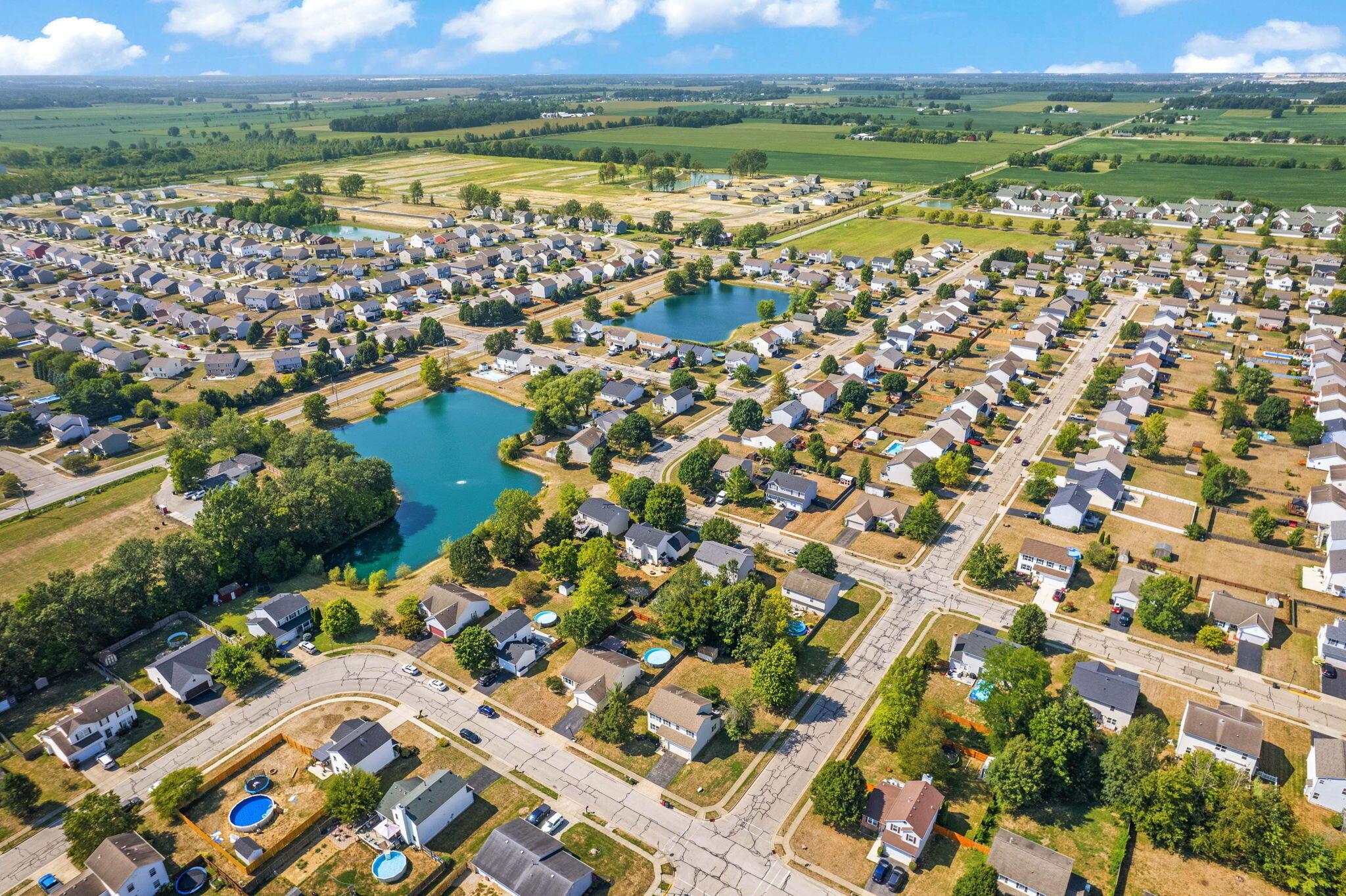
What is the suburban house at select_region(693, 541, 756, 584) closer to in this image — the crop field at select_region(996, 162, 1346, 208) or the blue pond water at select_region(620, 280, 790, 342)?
the blue pond water at select_region(620, 280, 790, 342)

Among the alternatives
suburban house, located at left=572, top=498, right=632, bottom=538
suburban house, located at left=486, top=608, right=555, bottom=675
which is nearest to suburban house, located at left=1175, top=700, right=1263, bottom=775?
suburban house, located at left=486, top=608, right=555, bottom=675

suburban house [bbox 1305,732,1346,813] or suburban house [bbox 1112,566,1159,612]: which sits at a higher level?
suburban house [bbox 1112,566,1159,612]

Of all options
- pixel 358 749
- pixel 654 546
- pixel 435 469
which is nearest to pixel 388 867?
pixel 358 749

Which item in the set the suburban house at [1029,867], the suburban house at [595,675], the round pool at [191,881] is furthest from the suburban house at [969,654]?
the round pool at [191,881]

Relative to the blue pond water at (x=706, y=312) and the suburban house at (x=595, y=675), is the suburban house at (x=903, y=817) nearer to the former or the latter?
the suburban house at (x=595, y=675)

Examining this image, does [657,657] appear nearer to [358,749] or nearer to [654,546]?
[654,546]
